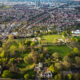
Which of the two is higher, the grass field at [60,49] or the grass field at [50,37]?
the grass field at [50,37]

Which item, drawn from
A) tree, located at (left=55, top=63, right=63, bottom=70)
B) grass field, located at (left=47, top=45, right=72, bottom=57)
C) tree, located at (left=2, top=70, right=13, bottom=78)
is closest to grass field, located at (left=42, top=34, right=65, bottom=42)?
grass field, located at (left=47, top=45, right=72, bottom=57)

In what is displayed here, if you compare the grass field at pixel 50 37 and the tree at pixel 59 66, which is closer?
the tree at pixel 59 66

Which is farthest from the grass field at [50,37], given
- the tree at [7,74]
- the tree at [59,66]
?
the tree at [7,74]

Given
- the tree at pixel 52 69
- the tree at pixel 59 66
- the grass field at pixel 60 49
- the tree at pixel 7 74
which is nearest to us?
the tree at pixel 7 74

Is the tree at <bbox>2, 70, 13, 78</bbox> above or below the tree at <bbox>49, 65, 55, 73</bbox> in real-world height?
below

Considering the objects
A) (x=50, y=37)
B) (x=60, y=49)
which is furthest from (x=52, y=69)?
(x=50, y=37)

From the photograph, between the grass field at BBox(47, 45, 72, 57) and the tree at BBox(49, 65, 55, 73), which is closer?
the tree at BBox(49, 65, 55, 73)

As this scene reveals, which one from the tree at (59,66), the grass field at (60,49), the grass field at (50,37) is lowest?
the grass field at (60,49)

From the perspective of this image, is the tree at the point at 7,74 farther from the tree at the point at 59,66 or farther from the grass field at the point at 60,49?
the grass field at the point at 60,49

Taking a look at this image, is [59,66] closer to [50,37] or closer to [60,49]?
[60,49]

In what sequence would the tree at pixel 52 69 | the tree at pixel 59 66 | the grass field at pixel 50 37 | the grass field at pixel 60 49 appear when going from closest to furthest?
the tree at pixel 52 69 → the tree at pixel 59 66 → the grass field at pixel 60 49 → the grass field at pixel 50 37

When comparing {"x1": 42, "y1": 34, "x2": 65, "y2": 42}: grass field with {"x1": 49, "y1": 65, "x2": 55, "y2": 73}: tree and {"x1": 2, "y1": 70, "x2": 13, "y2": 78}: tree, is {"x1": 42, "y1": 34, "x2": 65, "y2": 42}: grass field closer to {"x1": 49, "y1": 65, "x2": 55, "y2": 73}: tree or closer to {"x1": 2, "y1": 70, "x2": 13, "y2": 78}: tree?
{"x1": 49, "y1": 65, "x2": 55, "y2": 73}: tree
